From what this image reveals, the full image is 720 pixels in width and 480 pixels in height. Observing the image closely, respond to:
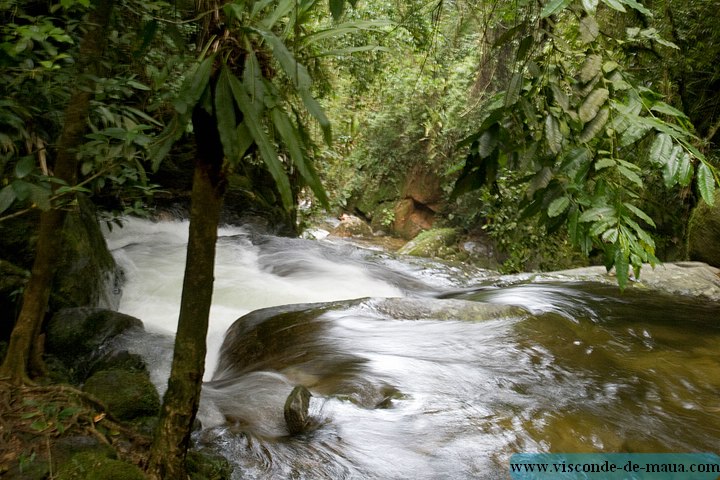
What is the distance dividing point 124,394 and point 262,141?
1.88m

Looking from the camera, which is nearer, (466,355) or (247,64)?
(247,64)

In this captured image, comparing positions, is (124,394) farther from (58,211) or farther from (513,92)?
(513,92)

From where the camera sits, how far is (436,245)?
1366 centimetres

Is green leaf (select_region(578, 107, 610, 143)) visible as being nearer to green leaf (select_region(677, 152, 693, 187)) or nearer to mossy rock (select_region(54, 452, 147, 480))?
green leaf (select_region(677, 152, 693, 187))

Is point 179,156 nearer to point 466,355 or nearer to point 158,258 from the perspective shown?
point 158,258

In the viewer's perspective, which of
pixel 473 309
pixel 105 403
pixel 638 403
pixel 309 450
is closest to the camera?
pixel 105 403

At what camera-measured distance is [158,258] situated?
7.21 meters

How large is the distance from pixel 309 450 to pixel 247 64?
6.85ft

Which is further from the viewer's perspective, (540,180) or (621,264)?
(540,180)

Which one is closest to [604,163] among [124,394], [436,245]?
[124,394]

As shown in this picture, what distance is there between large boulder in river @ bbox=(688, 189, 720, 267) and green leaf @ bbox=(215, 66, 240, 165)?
7.25m

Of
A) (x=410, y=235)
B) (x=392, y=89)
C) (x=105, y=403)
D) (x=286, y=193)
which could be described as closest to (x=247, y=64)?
(x=286, y=193)

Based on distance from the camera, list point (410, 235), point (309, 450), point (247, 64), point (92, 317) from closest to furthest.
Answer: point (247, 64) < point (309, 450) < point (92, 317) < point (410, 235)

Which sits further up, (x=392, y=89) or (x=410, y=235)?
(x=392, y=89)
